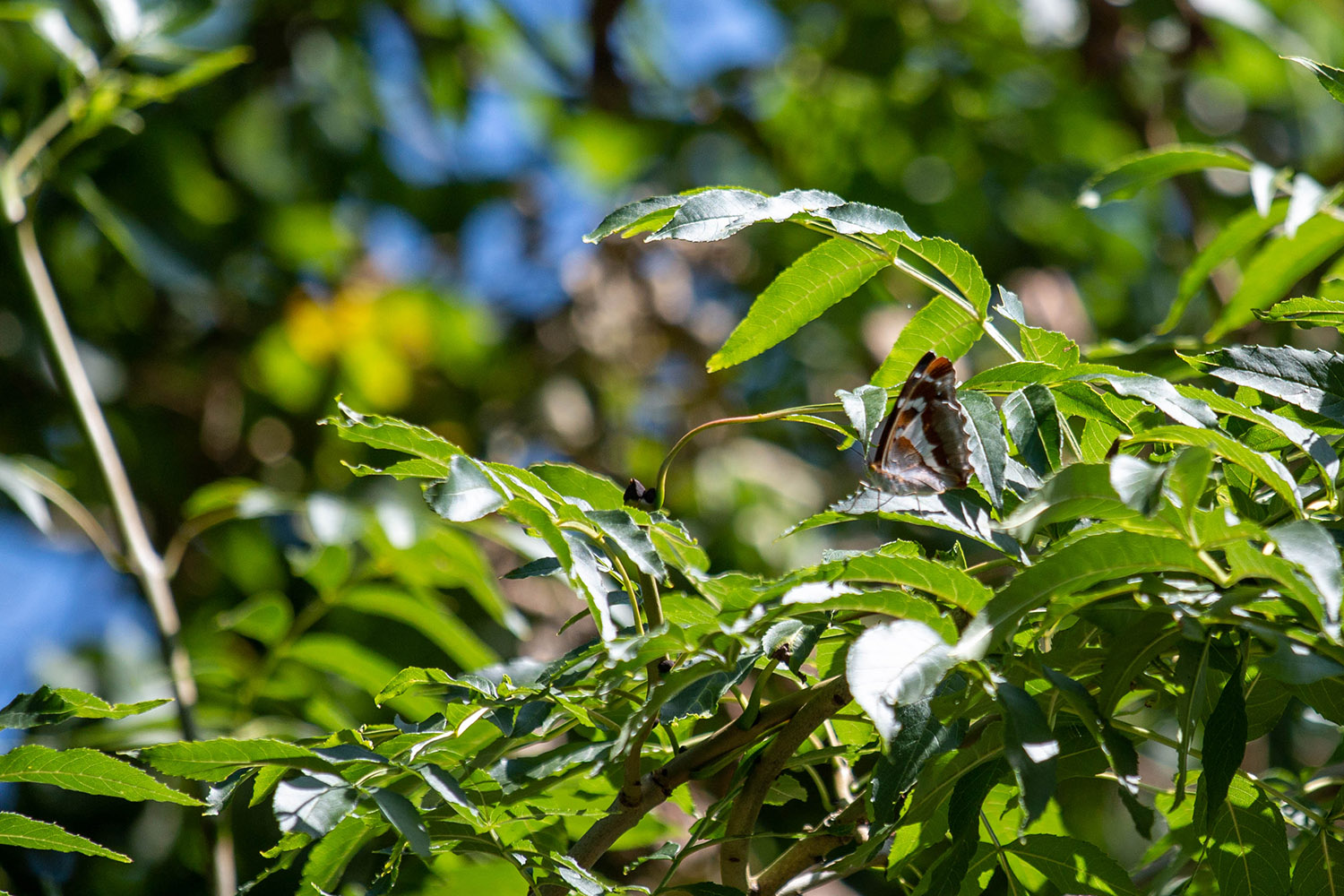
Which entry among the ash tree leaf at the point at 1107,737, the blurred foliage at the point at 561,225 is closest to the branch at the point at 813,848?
the ash tree leaf at the point at 1107,737

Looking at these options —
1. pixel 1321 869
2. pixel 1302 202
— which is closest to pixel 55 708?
pixel 1321 869

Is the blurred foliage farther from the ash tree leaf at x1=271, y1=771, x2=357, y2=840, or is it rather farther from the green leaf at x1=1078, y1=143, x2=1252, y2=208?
the ash tree leaf at x1=271, y1=771, x2=357, y2=840

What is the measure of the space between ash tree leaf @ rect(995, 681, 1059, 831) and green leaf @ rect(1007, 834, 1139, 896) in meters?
0.18

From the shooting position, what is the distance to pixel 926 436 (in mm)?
567

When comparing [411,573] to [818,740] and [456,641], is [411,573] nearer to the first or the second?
[456,641]

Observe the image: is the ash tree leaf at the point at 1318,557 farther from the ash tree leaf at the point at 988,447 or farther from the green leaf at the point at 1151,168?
the green leaf at the point at 1151,168

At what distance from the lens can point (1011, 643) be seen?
1.42 feet

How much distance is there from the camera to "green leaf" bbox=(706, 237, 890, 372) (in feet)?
1.86

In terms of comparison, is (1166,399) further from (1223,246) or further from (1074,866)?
(1223,246)

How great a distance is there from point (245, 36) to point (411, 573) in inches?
63.3

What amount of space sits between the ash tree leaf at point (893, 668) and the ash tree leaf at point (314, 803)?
208 mm

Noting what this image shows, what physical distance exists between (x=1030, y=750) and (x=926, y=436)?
233 mm

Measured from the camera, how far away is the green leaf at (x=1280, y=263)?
0.89 metres

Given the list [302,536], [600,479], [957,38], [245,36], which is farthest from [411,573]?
[957,38]
